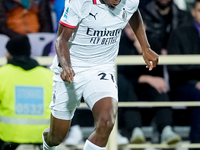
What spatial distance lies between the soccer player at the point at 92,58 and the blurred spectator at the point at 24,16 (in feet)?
4.60

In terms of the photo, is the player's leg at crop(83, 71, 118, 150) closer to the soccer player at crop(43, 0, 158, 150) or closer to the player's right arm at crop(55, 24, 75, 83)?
the soccer player at crop(43, 0, 158, 150)

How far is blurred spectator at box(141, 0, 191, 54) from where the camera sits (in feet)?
16.9

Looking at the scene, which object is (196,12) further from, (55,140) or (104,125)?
(104,125)

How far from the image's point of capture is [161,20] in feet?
17.3

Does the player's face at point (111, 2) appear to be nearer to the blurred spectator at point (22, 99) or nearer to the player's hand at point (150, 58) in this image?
the player's hand at point (150, 58)

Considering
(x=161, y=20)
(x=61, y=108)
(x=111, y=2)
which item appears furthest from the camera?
(x=161, y=20)

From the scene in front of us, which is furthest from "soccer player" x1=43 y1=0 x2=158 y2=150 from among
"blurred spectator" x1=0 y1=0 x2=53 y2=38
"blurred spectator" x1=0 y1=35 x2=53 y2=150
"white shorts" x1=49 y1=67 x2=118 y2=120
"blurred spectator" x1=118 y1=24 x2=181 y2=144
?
"blurred spectator" x1=0 y1=0 x2=53 y2=38

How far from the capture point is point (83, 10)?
3.59m

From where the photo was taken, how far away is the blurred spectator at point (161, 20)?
203 inches

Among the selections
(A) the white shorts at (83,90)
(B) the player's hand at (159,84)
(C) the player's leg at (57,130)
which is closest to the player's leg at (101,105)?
(A) the white shorts at (83,90)

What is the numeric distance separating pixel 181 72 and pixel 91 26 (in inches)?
69.6

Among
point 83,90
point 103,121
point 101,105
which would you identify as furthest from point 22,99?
point 103,121

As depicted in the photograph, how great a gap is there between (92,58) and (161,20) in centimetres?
168

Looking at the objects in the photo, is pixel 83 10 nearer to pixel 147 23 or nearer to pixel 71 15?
pixel 71 15
